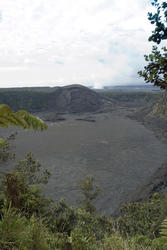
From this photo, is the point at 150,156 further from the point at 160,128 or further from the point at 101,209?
the point at 160,128

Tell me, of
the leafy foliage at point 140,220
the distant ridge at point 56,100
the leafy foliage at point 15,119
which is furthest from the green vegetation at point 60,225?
the distant ridge at point 56,100

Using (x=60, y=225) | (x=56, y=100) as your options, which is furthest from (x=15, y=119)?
(x=56, y=100)

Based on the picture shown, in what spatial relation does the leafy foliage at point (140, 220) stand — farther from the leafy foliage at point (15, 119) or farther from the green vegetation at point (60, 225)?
the leafy foliage at point (15, 119)

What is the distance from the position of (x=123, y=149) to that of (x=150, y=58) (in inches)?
1719

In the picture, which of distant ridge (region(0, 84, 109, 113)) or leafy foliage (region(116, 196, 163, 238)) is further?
distant ridge (region(0, 84, 109, 113))

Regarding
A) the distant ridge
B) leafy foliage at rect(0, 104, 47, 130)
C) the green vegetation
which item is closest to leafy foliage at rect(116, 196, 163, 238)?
the green vegetation

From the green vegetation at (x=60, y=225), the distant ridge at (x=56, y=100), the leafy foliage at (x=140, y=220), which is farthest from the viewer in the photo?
the distant ridge at (x=56, y=100)

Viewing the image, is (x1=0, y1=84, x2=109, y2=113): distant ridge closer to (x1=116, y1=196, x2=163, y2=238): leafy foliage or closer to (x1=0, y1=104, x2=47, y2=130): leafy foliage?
(x1=116, y1=196, x2=163, y2=238): leafy foliage

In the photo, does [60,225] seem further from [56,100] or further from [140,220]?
[56,100]

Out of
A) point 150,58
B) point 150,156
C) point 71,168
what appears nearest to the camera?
point 150,58

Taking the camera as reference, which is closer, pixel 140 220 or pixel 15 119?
pixel 15 119

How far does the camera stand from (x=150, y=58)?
3037 millimetres

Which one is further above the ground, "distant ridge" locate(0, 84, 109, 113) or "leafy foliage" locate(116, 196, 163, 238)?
"distant ridge" locate(0, 84, 109, 113)

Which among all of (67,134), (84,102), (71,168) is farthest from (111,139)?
(84,102)
